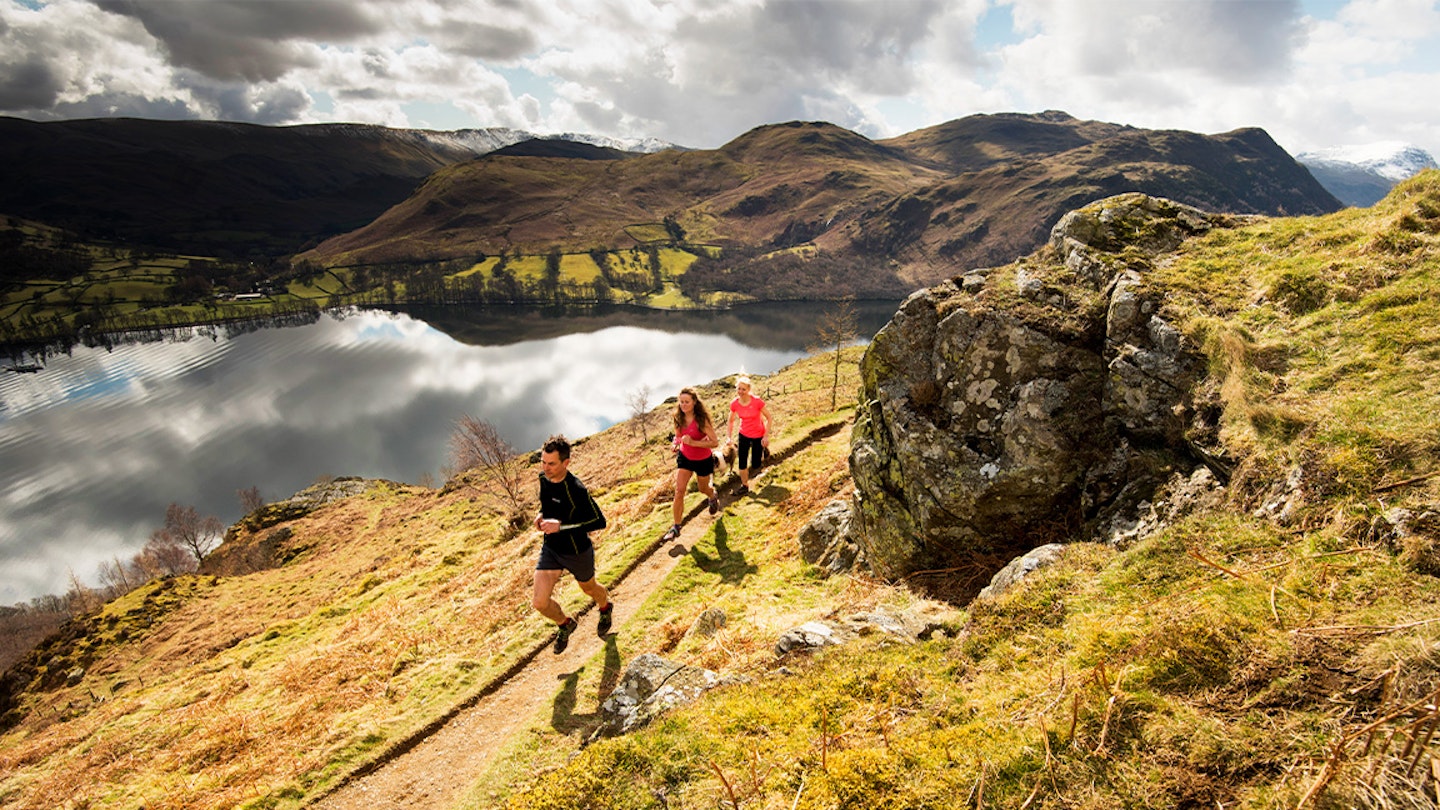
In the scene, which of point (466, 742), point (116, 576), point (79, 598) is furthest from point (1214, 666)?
point (116, 576)

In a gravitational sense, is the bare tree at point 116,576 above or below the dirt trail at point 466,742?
below

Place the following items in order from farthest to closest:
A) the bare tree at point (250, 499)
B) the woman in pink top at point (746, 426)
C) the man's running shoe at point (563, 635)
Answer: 1. the bare tree at point (250, 499)
2. the woman in pink top at point (746, 426)
3. the man's running shoe at point (563, 635)

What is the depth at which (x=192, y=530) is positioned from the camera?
7788 centimetres

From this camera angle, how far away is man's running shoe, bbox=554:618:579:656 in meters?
9.90

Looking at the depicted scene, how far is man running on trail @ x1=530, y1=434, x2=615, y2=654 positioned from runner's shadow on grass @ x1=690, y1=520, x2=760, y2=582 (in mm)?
3076

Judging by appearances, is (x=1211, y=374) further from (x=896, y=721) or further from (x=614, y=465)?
(x=614, y=465)

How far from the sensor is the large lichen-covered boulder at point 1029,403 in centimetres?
748

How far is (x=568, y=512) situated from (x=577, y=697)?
2.72 metres

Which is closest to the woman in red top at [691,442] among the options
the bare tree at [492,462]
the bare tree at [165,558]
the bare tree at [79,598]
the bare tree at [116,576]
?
the bare tree at [492,462]

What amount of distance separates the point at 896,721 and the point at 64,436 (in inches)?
7377

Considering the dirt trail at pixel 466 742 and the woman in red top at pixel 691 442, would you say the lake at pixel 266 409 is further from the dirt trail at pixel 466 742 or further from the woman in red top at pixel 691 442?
the dirt trail at pixel 466 742

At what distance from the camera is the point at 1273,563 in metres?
4.46

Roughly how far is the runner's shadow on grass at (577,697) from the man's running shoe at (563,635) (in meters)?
0.63

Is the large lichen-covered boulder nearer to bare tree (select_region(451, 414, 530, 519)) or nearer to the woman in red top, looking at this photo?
the woman in red top
